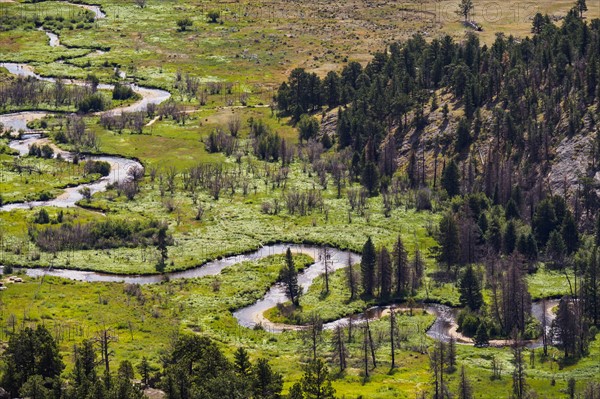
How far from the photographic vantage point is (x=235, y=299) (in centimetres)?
17462

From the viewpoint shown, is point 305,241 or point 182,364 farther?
point 305,241

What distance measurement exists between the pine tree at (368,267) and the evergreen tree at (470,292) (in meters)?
12.4

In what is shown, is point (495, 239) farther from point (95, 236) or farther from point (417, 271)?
point (95, 236)

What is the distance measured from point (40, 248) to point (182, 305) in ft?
102

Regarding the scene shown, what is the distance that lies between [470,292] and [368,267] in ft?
47.1

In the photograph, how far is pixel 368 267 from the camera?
17338 cm

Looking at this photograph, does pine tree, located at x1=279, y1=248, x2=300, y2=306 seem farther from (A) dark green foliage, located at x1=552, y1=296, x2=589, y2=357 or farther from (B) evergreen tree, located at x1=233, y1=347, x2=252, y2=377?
(A) dark green foliage, located at x1=552, y1=296, x2=589, y2=357

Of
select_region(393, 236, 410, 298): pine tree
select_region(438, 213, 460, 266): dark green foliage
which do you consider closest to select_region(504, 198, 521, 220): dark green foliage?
select_region(438, 213, 460, 266): dark green foliage

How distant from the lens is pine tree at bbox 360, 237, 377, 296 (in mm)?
172125

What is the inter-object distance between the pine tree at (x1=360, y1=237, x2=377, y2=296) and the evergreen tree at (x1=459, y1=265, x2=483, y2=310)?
12378mm

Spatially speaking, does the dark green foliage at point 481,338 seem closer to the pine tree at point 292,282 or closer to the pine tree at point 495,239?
the pine tree at point 292,282

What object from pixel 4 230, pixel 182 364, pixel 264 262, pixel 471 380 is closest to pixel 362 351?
pixel 471 380

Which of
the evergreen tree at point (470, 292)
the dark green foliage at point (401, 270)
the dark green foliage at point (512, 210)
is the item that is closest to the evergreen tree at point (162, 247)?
the dark green foliage at point (401, 270)

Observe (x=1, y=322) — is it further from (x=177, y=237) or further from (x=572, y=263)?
(x=572, y=263)
